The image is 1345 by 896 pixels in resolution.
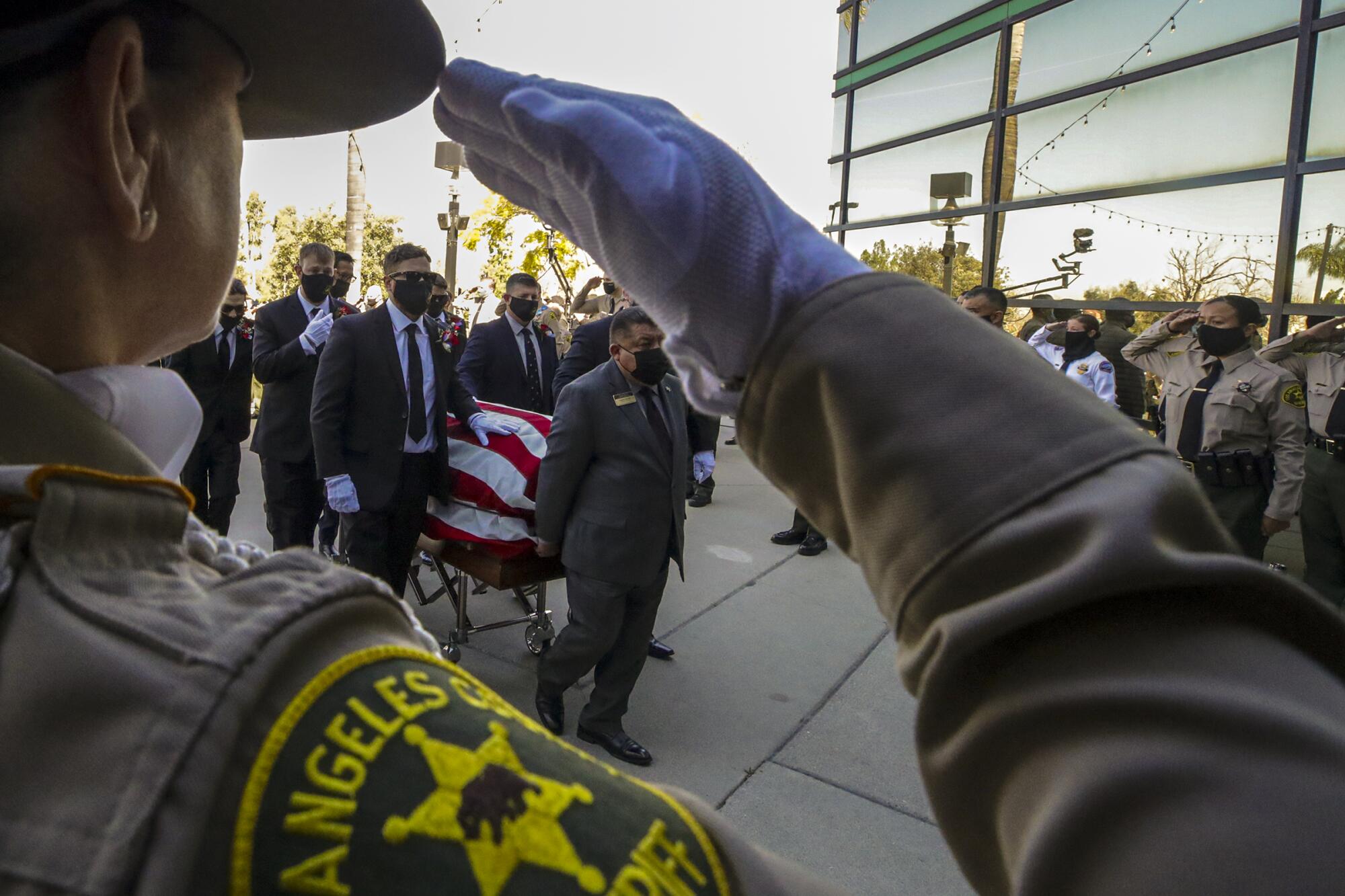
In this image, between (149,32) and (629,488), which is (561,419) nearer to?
(629,488)

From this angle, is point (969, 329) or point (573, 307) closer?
point (969, 329)

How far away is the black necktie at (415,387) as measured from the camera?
4.52 meters

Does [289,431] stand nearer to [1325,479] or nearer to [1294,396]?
[1294,396]

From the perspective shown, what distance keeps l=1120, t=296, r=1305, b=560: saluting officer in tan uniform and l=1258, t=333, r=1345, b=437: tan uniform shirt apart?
265 millimetres

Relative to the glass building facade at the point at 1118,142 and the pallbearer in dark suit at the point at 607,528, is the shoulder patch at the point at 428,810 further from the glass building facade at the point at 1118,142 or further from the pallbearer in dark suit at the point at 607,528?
the glass building facade at the point at 1118,142

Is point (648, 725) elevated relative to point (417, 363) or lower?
lower

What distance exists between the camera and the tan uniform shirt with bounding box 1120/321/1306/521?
18.0 ft

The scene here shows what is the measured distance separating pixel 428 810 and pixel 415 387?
4.27 metres

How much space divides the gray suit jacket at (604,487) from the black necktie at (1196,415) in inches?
159

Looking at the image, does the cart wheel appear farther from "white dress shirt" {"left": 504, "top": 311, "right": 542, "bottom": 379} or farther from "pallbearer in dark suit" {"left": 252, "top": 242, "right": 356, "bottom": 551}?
"white dress shirt" {"left": 504, "top": 311, "right": 542, "bottom": 379}

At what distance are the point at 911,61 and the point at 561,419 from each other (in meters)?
9.68

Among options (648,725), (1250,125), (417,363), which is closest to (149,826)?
(648,725)

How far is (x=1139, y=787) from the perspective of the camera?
0.45 m

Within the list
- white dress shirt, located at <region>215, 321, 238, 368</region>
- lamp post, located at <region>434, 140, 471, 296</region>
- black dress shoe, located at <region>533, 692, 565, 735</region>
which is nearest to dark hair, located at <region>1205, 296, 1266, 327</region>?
black dress shoe, located at <region>533, 692, 565, 735</region>
